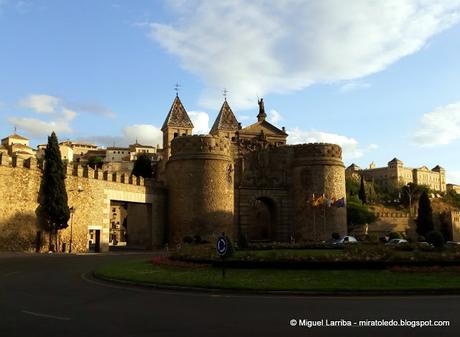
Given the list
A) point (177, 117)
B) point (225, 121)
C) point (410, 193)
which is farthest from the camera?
point (410, 193)

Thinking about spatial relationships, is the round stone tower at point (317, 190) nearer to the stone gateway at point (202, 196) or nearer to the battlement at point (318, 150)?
the battlement at point (318, 150)

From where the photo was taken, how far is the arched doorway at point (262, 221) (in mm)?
52062

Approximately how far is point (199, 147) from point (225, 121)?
43.5 meters

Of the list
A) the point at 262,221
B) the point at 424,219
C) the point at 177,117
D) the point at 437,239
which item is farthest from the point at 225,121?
the point at 437,239

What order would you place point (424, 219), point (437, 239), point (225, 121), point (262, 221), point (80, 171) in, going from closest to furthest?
1. point (437, 239)
2. point (80, 171)
3. point (262, 221)
4. point (424, 219)
5. point (225, 121)

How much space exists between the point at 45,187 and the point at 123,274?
19.2 meters

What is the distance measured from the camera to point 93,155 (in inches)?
6181

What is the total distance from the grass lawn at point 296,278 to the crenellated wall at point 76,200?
51.9 feet

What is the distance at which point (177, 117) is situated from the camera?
89750mm

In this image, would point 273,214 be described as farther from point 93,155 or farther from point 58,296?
point 93,155

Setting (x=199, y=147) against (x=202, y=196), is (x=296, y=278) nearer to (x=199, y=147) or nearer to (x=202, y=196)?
(x=202, y=196)

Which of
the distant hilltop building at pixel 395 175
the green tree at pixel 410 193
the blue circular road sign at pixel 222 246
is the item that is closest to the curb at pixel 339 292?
the blue circular road sign at pixel 222 246

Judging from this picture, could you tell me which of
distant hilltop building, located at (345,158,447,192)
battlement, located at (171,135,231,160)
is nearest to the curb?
battlement, located at (171,135,231,160)

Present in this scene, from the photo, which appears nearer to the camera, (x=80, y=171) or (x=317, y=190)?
(x=80, y=171)
